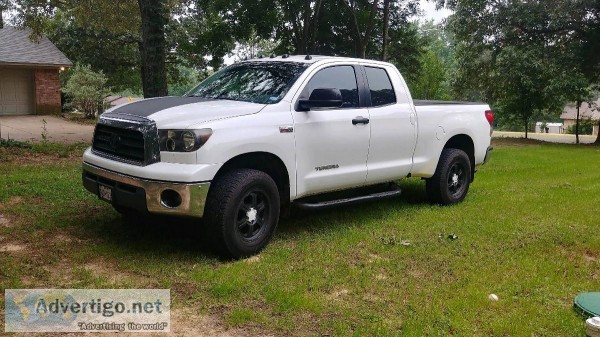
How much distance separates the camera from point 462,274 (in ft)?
15.0

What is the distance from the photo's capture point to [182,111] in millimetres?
4699

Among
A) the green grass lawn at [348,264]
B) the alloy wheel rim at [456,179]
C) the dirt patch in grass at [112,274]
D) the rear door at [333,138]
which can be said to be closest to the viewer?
the green grass lawn at [348,264]

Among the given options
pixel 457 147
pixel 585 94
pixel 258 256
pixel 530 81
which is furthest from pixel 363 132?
pixel 585 94

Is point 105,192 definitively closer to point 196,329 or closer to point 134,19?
point 196,329

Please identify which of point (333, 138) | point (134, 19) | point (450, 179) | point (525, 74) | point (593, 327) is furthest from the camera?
point (525, 74)

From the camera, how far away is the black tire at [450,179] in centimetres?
709

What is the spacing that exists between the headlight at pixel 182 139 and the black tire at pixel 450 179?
12.3 ft

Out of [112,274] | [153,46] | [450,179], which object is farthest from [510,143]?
[112,274]

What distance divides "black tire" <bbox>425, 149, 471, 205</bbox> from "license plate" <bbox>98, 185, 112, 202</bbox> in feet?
13.9

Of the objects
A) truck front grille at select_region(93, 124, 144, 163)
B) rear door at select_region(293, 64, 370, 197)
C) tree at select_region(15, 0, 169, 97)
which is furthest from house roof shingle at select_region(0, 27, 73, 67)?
rear door at select_region(293, 64, 370, 197)

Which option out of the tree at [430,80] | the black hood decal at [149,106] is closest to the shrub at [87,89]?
the black hood decal at [149,106]

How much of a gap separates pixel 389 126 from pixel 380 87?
1.67 ft

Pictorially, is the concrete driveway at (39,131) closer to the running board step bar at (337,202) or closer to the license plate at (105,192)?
the license plate at (105,192)

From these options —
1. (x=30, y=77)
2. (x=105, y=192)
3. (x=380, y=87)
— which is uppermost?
(x=30, y=77)
